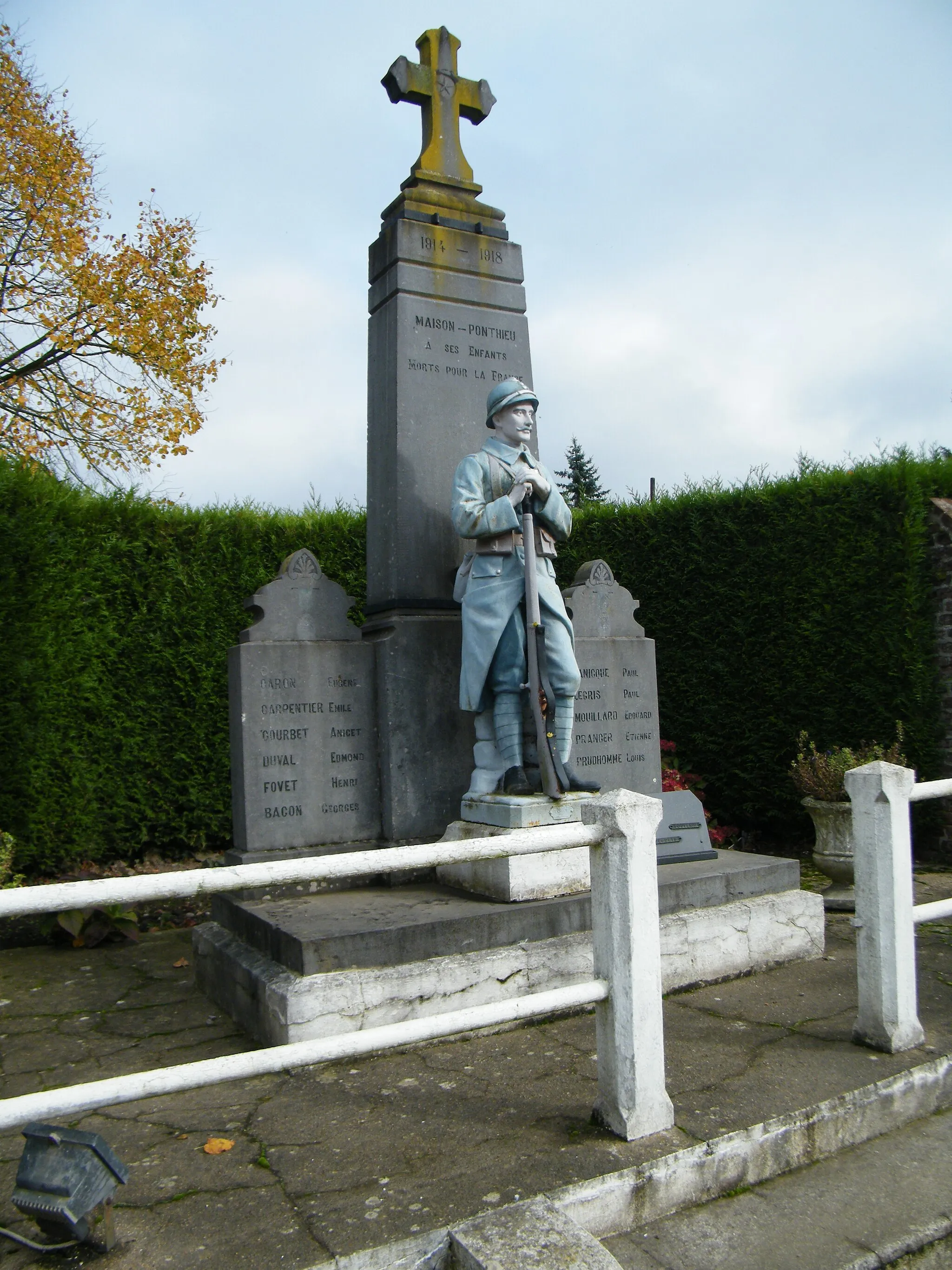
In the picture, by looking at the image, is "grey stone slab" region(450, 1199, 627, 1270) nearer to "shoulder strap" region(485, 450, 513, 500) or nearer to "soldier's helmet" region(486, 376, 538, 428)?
"shoulder strap" region(485, 450, 513, 500)

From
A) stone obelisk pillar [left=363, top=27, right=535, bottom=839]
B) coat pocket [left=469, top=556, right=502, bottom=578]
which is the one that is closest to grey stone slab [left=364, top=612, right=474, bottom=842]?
stone obelisk pillar [left=363, top=27, right=535, bottom=839]

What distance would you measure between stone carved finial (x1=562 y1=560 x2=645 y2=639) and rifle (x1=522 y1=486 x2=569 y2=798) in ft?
3.14

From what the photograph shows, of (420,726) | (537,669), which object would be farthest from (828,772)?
(420,726)

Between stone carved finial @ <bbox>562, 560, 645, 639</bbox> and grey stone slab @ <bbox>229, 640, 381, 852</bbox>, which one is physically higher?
stone carved finial @ <bbox>562, 560, 645, 639</bbox>

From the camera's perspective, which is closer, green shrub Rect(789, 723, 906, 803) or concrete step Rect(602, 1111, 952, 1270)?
concrete step Rect(602, 1111, 952, 1270)

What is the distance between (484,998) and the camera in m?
3.44

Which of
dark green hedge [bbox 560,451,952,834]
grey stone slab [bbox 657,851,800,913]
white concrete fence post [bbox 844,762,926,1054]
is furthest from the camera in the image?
dark green hedge [bbox 560,451,952,834]

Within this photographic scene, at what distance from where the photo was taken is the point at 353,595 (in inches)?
298

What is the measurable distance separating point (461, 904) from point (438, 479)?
2.10m

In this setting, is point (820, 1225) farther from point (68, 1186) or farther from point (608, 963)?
point (68, 1186)

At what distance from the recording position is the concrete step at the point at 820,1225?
6.79 ft

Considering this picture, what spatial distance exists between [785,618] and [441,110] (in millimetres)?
4600

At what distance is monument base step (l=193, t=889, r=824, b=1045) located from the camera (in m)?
3.20

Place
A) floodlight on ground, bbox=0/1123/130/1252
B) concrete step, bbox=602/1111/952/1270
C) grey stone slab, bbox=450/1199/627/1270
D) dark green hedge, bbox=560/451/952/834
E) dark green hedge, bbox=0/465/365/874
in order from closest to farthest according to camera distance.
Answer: grey stone slab, bbox=450/1199/627/1270 < floodlight on ground, bbox=0/1123/130/1252 < concrete step, bbox=602/1111/952/1270 < dark green hedge, bbox=0/465/365/874 < dark green hedge, bbox=560/451/952/834
